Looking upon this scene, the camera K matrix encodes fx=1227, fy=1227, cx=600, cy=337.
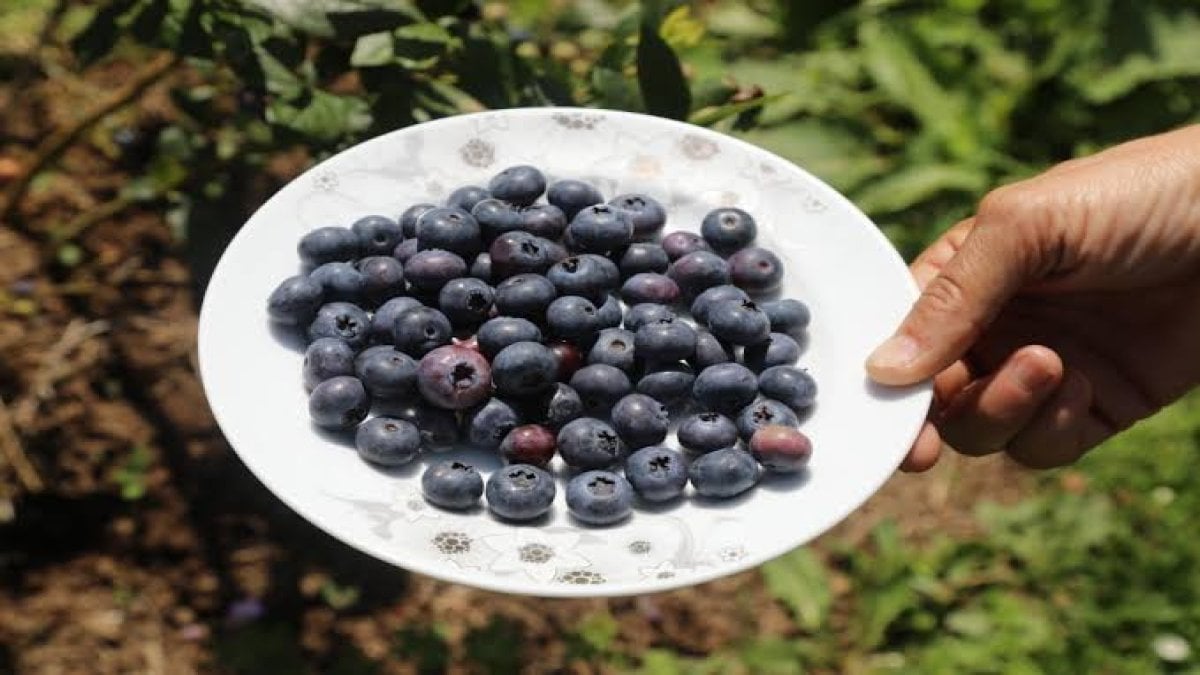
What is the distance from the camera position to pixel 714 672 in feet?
9.15

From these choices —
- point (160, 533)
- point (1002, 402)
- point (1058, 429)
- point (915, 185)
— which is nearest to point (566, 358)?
point (1002, 402)

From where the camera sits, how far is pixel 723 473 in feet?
5.35

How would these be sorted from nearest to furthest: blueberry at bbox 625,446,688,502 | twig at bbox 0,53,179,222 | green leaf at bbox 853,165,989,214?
blueberry at bbox 625,446,688,502, twig at bbox 0,53,179,222, green leaf at bbox 853,165,989,214

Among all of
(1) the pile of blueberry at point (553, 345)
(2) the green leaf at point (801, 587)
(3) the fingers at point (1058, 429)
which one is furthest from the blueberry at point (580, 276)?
(2) the green leaf at point (801, 587)

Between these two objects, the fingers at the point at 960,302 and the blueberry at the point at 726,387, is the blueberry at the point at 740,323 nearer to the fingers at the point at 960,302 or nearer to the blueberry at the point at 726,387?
the blueberry at the point at 726,387

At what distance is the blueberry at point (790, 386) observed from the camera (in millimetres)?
1759

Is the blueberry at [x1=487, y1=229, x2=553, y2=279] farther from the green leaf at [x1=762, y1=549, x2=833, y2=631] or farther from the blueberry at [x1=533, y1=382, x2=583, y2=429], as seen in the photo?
the green leaf at [x1=762, y1=549, x2=833, y2=631]

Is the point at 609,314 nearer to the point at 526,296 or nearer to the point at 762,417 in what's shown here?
the point at 526,296

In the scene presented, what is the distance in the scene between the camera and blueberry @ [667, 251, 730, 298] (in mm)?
1918

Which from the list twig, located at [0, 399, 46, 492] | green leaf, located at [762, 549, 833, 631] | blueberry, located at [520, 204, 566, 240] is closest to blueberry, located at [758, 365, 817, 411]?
blueberry, located at [520, 204, 566, 240]

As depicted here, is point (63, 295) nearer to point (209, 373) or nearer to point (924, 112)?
point (209, 373)

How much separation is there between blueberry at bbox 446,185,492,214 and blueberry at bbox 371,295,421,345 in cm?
22

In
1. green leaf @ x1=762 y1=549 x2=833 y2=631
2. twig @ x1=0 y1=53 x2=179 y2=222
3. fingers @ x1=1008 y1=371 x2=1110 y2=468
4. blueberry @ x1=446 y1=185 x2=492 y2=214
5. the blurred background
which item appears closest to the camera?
blueberry @ x1=446 y1=185 x2=492 y2=214

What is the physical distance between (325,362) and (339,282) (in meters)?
0.16
